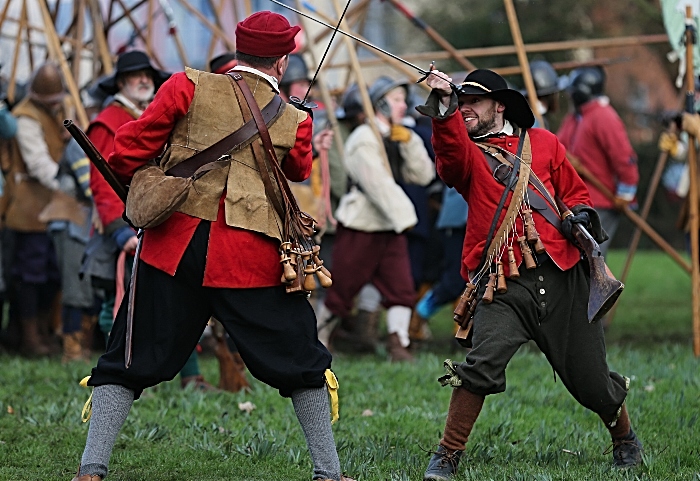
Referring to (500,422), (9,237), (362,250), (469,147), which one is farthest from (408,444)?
(9,237)

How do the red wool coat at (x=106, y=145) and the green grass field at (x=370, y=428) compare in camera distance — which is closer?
the green grass field at (x=370, y=428)

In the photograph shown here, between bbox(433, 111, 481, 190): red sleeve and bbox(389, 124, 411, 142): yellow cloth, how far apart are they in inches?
149

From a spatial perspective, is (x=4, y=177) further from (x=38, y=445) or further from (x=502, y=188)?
(x=502, y=188)

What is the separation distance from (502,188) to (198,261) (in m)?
1.26

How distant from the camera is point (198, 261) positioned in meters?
4.09

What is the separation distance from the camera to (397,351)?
26.6 ft

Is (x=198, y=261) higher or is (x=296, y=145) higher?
(x=296, y=145)

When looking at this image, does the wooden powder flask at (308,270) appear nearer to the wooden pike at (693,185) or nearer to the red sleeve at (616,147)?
the wooden pike at (693,185)

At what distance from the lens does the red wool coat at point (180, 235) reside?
4039mm

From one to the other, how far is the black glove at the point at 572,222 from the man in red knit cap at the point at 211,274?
1.12 metres

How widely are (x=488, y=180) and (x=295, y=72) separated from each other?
340cm

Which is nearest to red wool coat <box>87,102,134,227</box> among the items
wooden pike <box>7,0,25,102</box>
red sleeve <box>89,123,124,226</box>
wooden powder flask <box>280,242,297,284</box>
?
red sleeve <box>89,123,124,226</box>

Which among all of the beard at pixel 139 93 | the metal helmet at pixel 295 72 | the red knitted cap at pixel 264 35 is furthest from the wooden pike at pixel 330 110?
the red knitted cap at pixel 264 35

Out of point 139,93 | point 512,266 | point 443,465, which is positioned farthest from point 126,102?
point 443,465
